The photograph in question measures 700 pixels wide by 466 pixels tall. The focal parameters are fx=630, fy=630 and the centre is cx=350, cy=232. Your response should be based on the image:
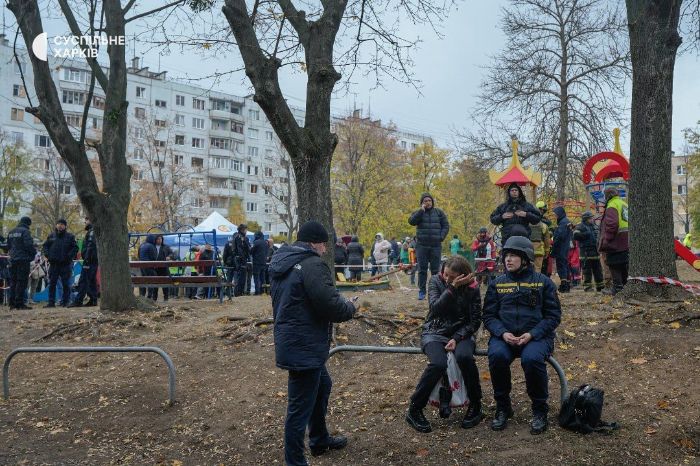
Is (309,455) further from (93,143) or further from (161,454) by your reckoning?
(93,143)

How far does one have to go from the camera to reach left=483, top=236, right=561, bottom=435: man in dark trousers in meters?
5.30

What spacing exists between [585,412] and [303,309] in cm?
252

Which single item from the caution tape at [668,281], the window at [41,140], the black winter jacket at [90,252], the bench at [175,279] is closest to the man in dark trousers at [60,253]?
the black winter jacket at [90,252]

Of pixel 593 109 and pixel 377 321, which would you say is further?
pixel 593 109

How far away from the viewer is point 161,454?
6.04 meters

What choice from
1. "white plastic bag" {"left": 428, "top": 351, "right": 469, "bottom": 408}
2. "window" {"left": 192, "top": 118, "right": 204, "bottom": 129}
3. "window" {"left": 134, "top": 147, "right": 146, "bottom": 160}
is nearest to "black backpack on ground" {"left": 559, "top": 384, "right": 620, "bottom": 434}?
"white plastic bag" {"left": 428, "top": 351, "right": 469, "bottom": 408}

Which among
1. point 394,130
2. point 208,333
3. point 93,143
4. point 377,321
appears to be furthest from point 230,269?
point 394,130

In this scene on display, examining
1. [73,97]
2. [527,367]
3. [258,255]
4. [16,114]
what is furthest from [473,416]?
[73,97]

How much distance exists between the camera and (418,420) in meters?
5.64

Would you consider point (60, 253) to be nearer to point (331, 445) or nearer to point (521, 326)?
point (331, 445)

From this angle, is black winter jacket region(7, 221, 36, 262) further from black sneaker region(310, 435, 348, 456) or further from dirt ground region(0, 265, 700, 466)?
black sneaker region(310, 435, 348, 456)

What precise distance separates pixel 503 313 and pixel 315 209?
10.5 feet

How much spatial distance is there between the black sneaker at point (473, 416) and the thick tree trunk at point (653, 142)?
13.0 feet

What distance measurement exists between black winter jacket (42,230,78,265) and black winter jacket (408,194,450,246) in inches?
326
